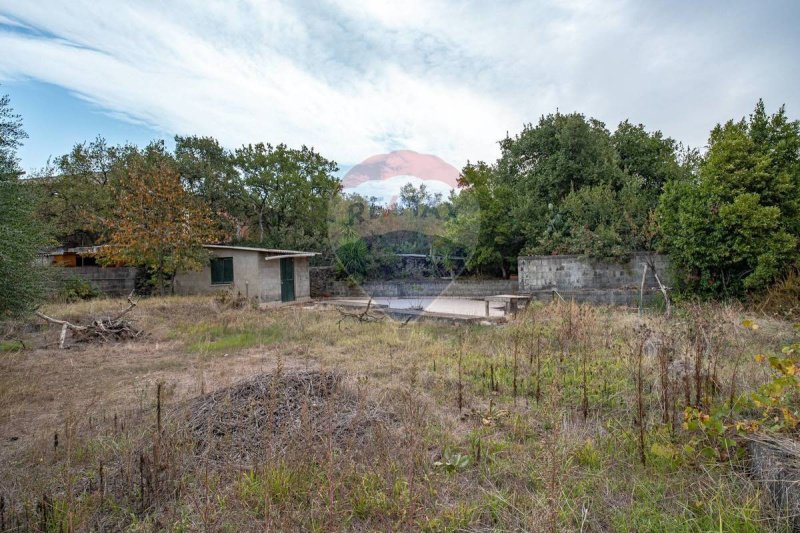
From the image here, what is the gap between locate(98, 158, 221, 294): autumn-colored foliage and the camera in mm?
12609

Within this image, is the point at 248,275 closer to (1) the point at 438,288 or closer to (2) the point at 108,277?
(2) the point at 108,277

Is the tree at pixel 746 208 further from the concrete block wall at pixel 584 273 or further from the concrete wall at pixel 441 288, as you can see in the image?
the concrete wall at pixel 441 288

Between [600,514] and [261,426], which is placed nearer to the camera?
[600,514]

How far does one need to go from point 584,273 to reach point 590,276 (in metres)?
0.17

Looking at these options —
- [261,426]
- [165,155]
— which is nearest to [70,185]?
[165,155]

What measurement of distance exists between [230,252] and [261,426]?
1229cm

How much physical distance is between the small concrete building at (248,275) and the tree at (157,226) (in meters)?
0.62

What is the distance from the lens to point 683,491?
81.9 inches

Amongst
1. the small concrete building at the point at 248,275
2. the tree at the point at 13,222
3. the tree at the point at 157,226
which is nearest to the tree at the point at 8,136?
the tree at the point at 13,222

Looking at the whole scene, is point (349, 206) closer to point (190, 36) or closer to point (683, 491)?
point (190, 36)

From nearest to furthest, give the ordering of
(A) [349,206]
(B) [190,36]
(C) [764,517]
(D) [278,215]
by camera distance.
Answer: (C) [764,517], (B) [190,36], (A) [349,206], (D) [278,215]

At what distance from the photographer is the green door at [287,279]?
14.8 metres

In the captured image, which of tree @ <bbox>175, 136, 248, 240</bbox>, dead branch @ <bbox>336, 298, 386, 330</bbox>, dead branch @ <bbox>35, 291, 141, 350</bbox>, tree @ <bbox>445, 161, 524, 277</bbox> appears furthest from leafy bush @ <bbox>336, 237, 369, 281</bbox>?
dead branch @ <bbox>35, 291, 141, 350</bbox>

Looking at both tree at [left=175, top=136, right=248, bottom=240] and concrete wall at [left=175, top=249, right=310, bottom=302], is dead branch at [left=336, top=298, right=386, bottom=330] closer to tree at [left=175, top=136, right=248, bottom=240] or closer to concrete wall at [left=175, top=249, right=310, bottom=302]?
concrete wall at [left=175, top=249, right=310, bottom=302]
